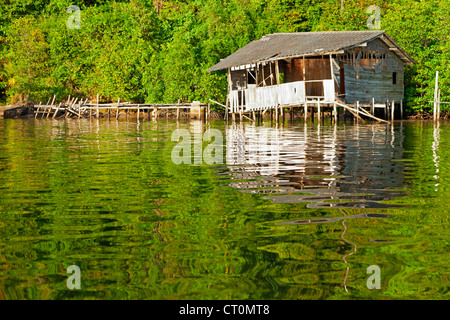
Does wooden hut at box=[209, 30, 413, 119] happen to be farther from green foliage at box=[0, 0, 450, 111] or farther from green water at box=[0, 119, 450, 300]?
green water at box=[0, 119, 450, 300]

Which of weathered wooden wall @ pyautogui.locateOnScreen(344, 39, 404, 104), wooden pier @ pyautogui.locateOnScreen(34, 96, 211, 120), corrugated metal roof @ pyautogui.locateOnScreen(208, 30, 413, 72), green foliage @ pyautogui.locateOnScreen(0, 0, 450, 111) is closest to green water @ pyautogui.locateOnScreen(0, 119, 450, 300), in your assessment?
corrugated metal roof @ pyautogui.locateOnScreen(208, 30, 413, 72)

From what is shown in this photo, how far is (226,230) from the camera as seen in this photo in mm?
6848

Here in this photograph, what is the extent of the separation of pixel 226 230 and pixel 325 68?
1256 inches

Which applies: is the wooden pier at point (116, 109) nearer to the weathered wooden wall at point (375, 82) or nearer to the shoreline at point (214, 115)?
the shoreline at point (214, 115)

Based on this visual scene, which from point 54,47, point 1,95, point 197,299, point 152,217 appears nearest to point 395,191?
point 152,217

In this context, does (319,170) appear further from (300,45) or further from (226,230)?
(300,45)

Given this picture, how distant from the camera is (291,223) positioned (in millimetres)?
7137

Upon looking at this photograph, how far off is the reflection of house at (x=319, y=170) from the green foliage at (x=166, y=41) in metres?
24.8

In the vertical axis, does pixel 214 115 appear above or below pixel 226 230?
above

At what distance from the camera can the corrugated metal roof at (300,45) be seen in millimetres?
34219

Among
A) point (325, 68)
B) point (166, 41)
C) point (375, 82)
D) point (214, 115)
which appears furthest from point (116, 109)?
point (375, 82)

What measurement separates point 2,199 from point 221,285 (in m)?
5.37

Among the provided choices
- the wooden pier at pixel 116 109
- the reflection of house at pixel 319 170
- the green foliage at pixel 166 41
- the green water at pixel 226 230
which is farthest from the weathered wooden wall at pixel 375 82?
the green water at pixel 226 230

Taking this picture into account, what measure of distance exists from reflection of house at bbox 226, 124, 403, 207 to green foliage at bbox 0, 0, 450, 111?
24787 millimetres
